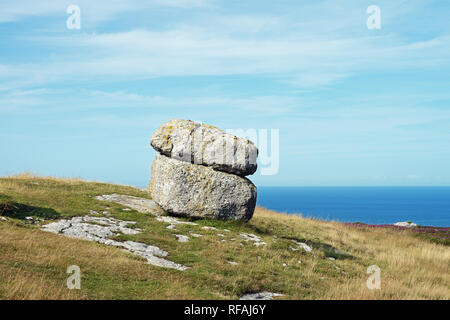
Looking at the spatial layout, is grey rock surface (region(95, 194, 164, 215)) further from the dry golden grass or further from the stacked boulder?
the dry golden grass

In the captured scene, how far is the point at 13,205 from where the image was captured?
1984cm

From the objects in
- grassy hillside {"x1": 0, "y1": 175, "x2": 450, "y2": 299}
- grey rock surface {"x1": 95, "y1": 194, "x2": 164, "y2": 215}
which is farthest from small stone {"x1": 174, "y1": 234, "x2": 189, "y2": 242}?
grey rock surface {"x1": 95, "y1": 194, "x2": 164, "y2": 215}

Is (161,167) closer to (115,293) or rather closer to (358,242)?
(115,293)

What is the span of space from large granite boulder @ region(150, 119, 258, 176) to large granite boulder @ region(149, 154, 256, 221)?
50 cm

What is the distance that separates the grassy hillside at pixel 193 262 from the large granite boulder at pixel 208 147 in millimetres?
3388

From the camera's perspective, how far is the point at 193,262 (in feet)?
51.9

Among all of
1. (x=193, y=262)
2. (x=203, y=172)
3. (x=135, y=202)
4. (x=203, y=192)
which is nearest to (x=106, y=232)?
(x=193, y=262)

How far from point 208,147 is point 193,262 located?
8.45 m

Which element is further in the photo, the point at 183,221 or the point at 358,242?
the point at 358,242

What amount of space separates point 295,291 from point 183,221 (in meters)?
9.06

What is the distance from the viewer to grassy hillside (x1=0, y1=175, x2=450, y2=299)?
1221cm

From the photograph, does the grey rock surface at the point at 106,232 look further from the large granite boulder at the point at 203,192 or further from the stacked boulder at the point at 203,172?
the stacked boulder at the point at 203,172

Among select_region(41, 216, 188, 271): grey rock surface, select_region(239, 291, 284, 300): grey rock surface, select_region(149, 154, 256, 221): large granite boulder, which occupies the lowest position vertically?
select_region(239, 291, 284, 300): grey rock surface
